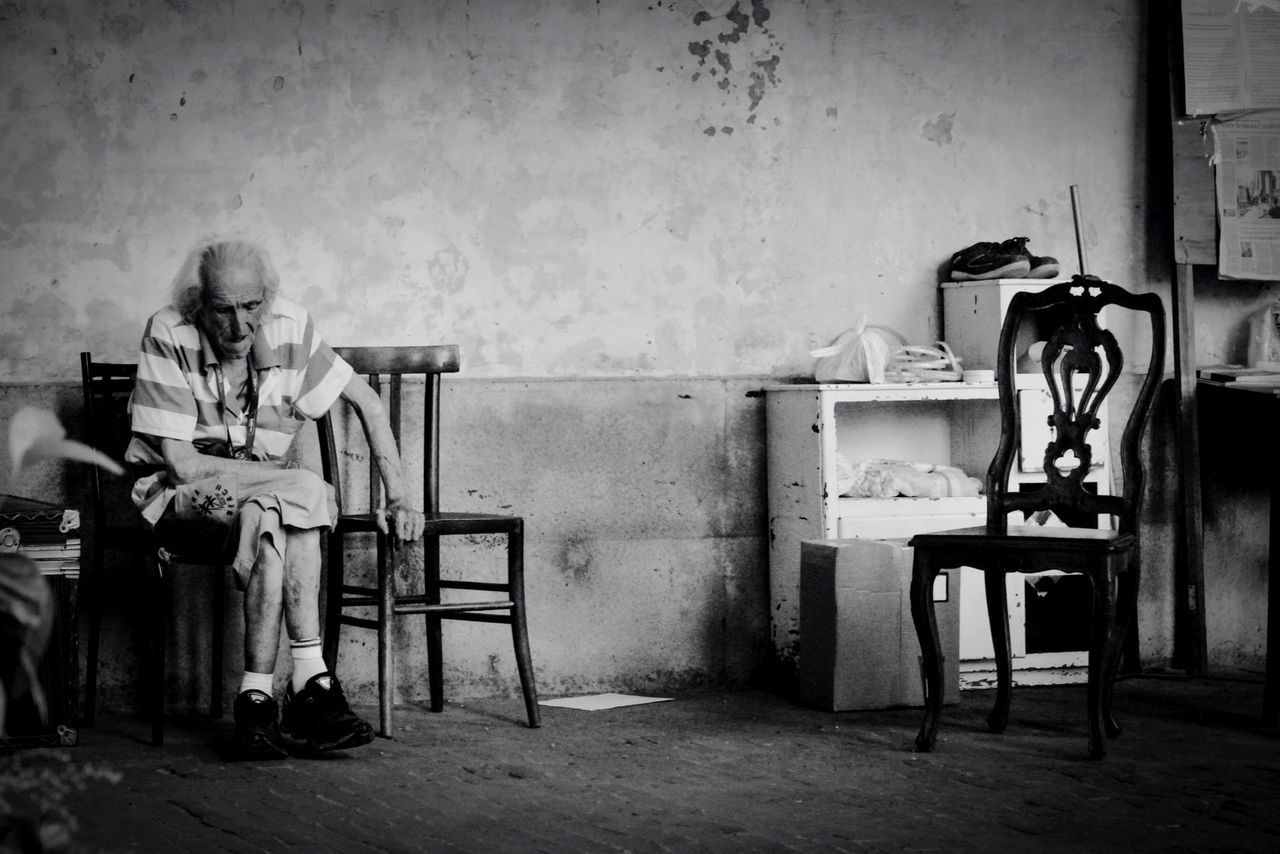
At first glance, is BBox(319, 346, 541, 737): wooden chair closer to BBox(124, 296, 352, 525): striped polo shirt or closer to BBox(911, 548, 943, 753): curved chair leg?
BBox(124, 296, 352, 525): striped polo shirt

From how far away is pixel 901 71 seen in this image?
512 centimetres

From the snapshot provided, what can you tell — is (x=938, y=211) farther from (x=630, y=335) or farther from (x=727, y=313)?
(x=630, y=335)

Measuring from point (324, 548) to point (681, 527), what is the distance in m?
1.23

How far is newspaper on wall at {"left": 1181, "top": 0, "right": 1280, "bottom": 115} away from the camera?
5164 millimetres

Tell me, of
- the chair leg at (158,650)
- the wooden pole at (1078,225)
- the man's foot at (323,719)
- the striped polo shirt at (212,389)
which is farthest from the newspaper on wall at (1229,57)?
the chair leg at (158,650)

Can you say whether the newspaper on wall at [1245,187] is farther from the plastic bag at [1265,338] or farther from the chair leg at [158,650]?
the chair leg at [158,650]

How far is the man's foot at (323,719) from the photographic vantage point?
→ 3686mm

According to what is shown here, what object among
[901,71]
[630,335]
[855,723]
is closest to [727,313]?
[630,335]

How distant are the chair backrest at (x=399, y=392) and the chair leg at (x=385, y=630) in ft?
1.49

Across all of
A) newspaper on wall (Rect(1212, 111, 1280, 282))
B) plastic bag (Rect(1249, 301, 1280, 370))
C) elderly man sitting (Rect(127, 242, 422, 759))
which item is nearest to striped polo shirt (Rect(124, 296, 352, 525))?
elderly man sitting (Rect(127, 242, 422, 759))

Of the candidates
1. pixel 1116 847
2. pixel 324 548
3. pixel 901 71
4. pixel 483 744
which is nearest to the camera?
pixel 1116 847

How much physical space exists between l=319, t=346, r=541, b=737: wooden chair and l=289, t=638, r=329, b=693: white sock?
21 cm

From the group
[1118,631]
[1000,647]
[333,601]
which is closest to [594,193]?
[333,601]

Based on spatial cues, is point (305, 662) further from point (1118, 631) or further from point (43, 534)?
point (1118, 631)
